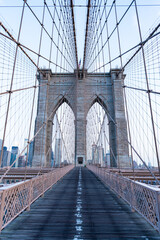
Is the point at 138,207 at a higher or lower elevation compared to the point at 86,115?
lower

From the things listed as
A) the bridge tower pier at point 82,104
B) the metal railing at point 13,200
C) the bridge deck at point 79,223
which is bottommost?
the bridge deck at point 79,223

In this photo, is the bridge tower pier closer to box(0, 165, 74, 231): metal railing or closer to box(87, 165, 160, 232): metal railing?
box(87, 165, 160, 232): metal railing

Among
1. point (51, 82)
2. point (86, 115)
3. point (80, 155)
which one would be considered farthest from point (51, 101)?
point (80, 155)

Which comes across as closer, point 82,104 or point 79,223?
point 79,223

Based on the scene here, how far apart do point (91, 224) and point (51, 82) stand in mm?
26556

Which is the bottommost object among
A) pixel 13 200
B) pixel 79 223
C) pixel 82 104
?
pixel 79 223

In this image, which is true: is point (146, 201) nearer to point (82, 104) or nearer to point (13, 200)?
point (13, 200)

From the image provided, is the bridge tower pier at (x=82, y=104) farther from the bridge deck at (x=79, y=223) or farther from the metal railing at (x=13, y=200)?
the metal railing at (x=13, y=200)

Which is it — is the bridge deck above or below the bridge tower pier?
below

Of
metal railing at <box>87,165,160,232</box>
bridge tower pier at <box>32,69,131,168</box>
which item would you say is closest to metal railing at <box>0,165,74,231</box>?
metal railing at <box>87,165,160,232</box>

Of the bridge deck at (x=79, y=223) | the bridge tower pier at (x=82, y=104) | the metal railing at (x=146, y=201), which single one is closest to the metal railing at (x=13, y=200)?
the bridge deck at (x=79, y=223)

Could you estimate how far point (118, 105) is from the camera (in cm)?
2431

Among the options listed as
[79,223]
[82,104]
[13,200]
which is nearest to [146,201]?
[79,223]

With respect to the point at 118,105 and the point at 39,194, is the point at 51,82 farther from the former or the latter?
the point at 39,194
